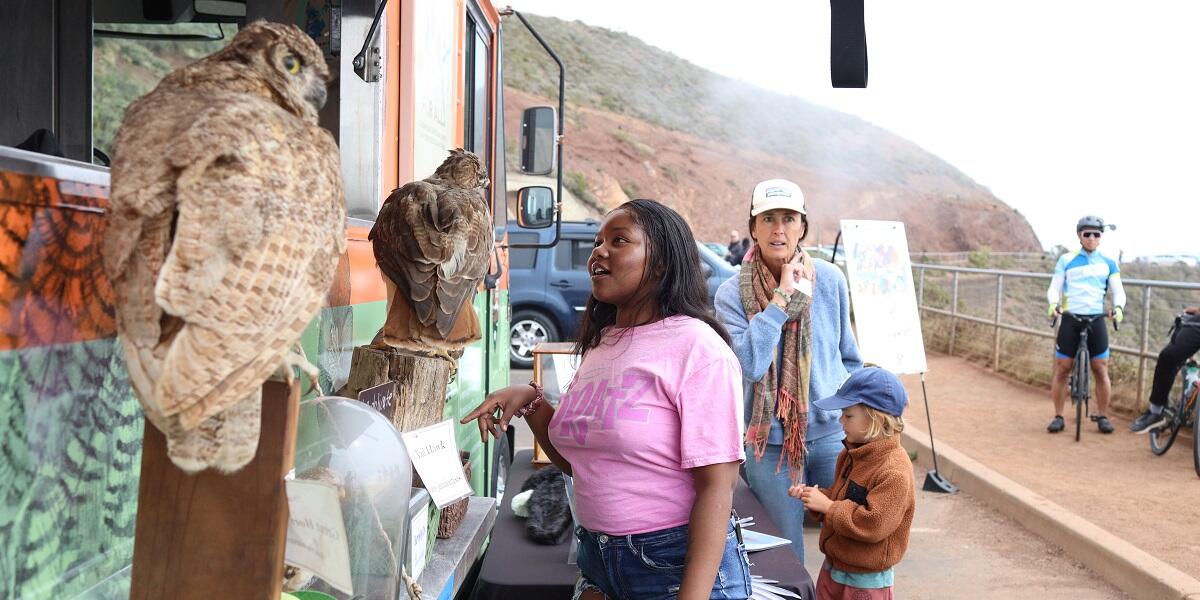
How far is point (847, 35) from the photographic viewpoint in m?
2.45

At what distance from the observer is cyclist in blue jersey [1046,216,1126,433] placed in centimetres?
903

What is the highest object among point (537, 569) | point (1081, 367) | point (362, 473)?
point (362, 473)

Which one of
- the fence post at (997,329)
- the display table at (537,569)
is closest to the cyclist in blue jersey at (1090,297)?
the fence post at (997,329)

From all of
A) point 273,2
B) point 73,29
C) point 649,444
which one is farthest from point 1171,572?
point 73,29

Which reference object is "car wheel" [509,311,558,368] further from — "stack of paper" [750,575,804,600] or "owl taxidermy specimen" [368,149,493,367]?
"owl taxidermy specimen" [368,149,493,367]

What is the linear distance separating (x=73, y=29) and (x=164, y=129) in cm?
289

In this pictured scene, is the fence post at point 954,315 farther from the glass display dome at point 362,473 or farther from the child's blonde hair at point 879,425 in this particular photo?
the glass display dome at point 362,473

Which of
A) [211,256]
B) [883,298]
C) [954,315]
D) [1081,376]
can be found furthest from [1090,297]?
[211,256]

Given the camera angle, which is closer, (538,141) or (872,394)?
(872,394)

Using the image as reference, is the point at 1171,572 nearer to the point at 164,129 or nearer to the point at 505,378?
the point at 505,378

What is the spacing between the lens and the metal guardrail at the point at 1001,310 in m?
9.53

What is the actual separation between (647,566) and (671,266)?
0.74 metres

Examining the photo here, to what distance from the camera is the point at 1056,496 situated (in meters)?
7.11

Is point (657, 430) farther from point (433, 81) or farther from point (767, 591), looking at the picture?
point (433, 81)
